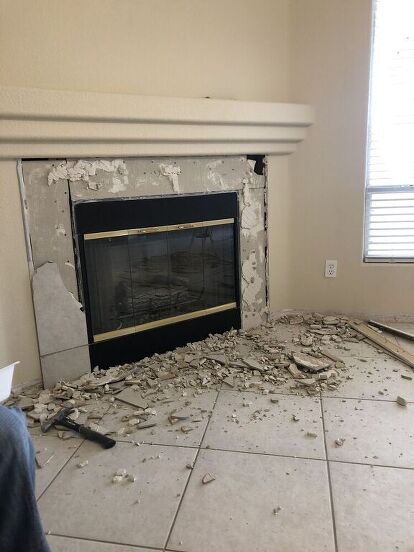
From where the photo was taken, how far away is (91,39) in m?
2.18

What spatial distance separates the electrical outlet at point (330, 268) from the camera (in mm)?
3101

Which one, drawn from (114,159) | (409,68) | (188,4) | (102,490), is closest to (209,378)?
(102,490)

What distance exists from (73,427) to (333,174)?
7.22ft

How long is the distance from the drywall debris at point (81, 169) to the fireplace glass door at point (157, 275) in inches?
12.3

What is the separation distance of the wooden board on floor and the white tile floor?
398 mm

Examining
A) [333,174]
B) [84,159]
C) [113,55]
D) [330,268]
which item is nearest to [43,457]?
[84,159]

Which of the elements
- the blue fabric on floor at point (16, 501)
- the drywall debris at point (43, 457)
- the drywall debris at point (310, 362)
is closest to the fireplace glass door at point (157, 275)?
the drywall debris at point (310, 362)

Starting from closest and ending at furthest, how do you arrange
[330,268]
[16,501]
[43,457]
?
1. [16,501]
2. [43,457]
3. [330,268]

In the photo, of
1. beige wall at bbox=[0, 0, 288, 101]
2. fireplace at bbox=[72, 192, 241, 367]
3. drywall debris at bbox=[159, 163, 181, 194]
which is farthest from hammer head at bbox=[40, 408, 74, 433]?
beige wall at bbox=[0, 0, 288, 101]

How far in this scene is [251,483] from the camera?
161 cm

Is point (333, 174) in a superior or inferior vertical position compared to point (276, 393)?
superior

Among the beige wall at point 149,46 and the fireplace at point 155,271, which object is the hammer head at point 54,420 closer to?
the fireplace at point 155,271

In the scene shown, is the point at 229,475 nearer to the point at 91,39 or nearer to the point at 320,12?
the point at 91,39

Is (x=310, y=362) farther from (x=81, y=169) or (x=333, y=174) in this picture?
(x=81, y=169)
